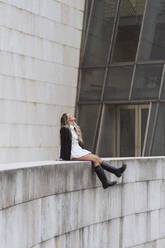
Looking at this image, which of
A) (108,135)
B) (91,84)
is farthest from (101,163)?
(91,84)

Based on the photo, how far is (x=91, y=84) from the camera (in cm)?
2330

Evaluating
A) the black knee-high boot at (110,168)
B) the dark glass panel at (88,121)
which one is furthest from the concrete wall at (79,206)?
the dark glass panel at (88,121)

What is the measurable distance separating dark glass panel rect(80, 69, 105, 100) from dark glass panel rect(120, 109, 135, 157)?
120cm

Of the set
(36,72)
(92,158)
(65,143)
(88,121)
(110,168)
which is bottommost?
(110,168)

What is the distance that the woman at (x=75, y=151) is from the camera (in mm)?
11102

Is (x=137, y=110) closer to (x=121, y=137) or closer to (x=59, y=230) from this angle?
(x=121, y=137)

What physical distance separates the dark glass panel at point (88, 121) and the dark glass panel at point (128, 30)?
194 cm

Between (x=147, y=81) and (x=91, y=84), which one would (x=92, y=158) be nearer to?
(x=147, y=81)

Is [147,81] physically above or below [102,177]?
above

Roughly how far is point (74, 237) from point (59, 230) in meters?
0.76

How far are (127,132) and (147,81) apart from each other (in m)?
1.91

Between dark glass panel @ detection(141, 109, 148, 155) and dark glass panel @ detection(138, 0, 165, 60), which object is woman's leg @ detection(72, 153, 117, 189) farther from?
dark glass panel @ detection(138, 0, 165, 60)

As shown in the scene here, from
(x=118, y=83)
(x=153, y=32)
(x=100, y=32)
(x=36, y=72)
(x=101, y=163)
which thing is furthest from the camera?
(x=100, y=32)

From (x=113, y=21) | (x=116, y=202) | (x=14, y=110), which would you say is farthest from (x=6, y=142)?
(x=116, y=202)
